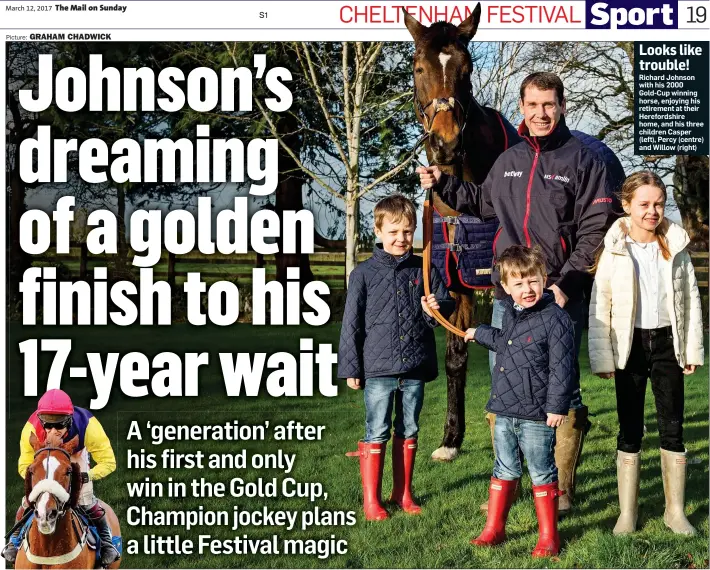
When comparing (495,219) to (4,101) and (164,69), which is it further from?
(4,101)

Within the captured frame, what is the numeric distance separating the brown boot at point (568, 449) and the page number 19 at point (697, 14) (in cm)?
240

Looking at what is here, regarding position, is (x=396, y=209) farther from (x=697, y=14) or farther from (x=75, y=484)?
(x=697, y=14)

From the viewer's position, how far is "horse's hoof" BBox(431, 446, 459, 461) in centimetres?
632

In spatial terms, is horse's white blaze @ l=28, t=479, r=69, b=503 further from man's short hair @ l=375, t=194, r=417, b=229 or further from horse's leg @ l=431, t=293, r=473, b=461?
horse's leg @ l=431, t=293, r=473, b=461

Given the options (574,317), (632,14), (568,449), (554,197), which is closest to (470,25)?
(632,14)

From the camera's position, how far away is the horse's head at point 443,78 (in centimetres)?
559

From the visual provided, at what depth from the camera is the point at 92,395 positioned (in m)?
5.64

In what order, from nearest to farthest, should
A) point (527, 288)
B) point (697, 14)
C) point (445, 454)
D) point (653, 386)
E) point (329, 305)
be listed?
point (527, 288) → point (653, 386) → point (697, 14) → point (329, 305) → point (445, 454)

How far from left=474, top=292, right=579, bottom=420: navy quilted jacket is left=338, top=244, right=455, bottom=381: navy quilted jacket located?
1.84 ft

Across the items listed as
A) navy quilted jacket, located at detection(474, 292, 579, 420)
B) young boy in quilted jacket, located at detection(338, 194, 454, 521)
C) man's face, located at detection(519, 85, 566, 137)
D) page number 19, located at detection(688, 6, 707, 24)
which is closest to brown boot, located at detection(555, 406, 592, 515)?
navy quilted jacket, located at detection(474, 292, 579, 420)

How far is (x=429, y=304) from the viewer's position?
5035mm

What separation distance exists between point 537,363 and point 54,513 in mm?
2353

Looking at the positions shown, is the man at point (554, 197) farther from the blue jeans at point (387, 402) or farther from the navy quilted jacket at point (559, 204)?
the blue jeans at point (387, 402)

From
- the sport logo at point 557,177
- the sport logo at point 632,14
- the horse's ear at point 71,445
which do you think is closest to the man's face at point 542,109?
the sport logo at point 557,177
